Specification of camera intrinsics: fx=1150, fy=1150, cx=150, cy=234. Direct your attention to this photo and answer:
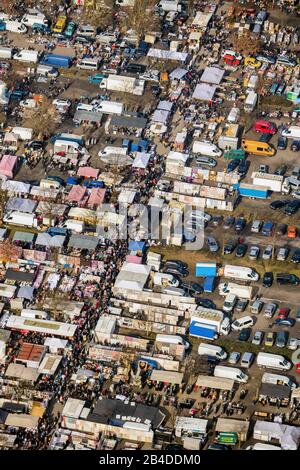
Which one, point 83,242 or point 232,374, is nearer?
point 232,374

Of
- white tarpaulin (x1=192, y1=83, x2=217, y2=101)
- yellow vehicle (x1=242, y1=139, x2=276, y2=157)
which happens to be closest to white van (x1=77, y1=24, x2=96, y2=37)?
white tarpaulin (x1=192, y1=83, x2=217, y2=101)

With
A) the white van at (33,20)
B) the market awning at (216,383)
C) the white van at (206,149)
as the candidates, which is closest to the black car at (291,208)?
the white van at (206,149)

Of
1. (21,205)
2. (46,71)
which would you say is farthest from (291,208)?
(46,71)

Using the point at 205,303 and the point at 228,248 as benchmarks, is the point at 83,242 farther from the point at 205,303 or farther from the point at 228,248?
the point at 205,303

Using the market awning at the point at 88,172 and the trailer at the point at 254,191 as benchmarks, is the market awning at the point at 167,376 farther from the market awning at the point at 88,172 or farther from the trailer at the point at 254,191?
the market awning at the point at 88,172

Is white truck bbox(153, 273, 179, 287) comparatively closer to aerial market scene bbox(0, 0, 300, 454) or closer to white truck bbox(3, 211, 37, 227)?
aerial market scene bbox(0, 0, 300, 454)

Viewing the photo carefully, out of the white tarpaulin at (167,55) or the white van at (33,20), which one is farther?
the white van at (33,20)
